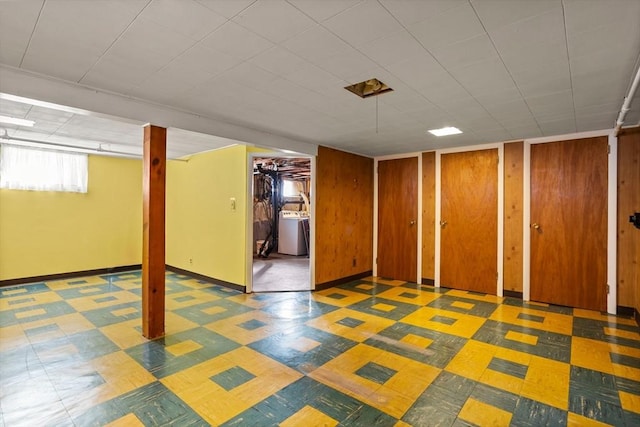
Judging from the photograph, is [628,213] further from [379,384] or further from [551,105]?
[379,384]

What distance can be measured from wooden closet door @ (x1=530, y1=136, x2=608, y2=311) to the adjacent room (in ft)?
0.09

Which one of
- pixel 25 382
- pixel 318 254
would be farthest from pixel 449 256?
pixel 25 382

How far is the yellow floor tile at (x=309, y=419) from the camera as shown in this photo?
78.7 inches

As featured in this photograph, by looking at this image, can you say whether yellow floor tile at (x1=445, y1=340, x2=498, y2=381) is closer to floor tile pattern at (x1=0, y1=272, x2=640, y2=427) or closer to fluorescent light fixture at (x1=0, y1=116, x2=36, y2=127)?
floor tile pattern at (x1=0, y1=272, x2=640, y2=427)

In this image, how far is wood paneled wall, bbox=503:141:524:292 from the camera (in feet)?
16.2

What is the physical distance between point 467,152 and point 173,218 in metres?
5.91

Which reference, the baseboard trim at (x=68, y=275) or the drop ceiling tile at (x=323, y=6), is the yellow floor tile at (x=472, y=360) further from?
the baseboard trim at (x=68, y=275)

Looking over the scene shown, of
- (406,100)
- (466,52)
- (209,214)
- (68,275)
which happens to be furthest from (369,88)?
(68,275)

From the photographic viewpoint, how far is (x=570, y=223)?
14.9 ft

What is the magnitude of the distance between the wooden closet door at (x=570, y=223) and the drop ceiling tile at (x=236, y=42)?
4.53 meters

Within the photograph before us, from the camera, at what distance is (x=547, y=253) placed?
4715 millimetres

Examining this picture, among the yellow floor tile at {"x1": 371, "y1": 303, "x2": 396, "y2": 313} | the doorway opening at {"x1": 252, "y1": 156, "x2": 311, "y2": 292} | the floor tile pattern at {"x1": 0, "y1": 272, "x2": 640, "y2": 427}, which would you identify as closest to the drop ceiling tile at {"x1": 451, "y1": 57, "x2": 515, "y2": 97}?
the floor tile pattern at {"x1": 0, "y1": 272, "x2": 640, "y2": 427}

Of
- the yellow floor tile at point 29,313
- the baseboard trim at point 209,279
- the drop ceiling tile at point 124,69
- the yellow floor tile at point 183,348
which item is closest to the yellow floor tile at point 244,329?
the yellow floor tile at point 183,348

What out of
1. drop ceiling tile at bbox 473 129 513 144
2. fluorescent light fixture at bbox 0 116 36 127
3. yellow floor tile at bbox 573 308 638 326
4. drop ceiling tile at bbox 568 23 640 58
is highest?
fluorescent light fixture at bbox 0 116 36 127
